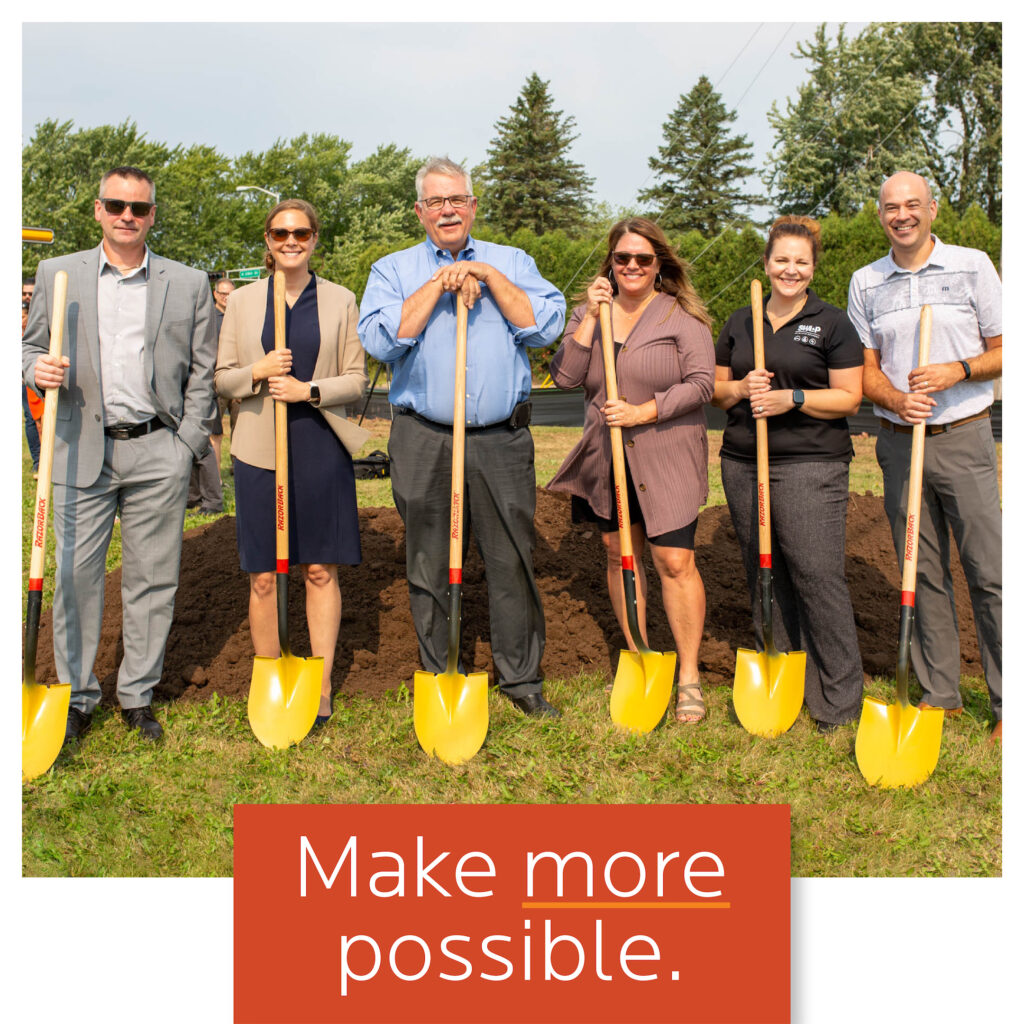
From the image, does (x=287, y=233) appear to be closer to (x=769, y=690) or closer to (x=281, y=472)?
(x=281, y=472)

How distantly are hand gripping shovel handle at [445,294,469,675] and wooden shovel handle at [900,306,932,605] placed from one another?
1.84 metres

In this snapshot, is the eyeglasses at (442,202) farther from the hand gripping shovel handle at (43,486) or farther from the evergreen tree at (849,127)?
A: the evergreen tree at (849,127)

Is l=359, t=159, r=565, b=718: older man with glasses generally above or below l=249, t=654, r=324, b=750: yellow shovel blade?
above

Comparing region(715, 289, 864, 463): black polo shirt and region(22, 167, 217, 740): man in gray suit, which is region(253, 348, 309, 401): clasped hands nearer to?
region(22, 167, 217, 740): man in gray suit

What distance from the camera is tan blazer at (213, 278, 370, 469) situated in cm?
441

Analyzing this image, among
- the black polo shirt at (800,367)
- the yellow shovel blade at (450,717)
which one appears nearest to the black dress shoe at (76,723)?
the yellow shovel blade at (450,717)

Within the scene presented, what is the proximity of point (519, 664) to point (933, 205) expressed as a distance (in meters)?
2.68

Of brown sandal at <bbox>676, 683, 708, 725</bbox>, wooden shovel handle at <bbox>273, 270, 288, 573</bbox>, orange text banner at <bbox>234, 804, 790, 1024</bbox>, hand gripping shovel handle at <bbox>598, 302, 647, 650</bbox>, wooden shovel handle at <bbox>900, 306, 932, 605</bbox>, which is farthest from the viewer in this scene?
brown sandal at <bbox>676, 683, 708, 725</bbox>

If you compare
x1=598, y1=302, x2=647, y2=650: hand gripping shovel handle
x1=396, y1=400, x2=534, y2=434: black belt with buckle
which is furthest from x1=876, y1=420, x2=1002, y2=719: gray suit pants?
x1=396, y1=400, x2=534, y2=434: black belt with buckle

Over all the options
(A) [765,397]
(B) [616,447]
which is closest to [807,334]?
(A) [765,397]

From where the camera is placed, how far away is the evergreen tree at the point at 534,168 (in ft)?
154

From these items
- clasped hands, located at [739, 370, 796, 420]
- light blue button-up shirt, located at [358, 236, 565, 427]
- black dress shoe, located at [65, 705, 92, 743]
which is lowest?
black dress shoe, located at [65, 705, 92, 743]

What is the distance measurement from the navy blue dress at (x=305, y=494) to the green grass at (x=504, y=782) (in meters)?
0.82

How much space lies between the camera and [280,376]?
4266 mm
